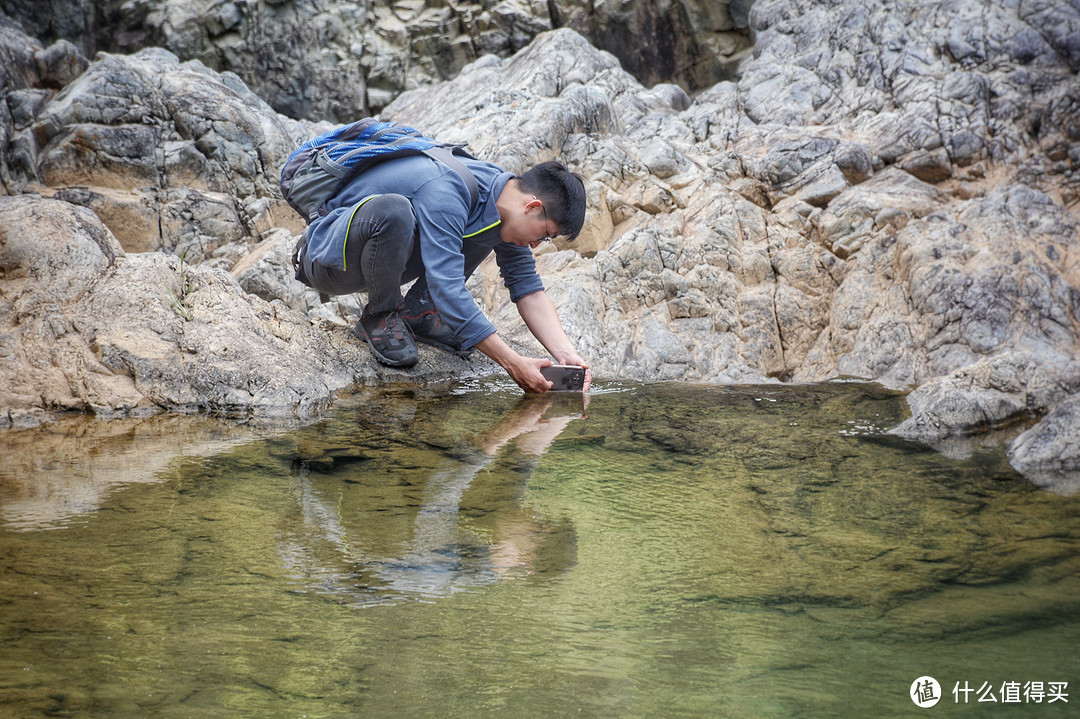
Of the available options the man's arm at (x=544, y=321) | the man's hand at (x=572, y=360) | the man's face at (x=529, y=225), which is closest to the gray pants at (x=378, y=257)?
the man's face at (x=529, y=225)

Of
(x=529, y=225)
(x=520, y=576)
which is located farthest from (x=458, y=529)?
(x=529, y=225)

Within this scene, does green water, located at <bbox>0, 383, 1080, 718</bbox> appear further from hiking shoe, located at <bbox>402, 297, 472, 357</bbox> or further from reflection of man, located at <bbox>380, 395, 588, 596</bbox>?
hiking shoe, located at <bbox>402, 297, 472, 357</bbox>

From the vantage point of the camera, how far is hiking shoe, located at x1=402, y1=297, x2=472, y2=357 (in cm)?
374

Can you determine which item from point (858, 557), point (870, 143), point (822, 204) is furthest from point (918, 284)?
point (858, 557)

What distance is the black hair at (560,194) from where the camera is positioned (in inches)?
119

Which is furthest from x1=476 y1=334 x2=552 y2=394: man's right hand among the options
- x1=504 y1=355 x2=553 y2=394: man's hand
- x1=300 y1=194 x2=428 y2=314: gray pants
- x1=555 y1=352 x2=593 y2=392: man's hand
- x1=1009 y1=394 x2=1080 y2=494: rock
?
x1=1009 y1=394 x2=1080 y2=494: rock

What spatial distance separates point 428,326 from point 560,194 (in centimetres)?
106

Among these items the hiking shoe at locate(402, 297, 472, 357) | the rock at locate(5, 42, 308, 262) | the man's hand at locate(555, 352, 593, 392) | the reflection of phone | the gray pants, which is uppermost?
the rock at locate(5, 42, 308, 262)

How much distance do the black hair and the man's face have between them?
3cm

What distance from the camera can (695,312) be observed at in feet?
14.5

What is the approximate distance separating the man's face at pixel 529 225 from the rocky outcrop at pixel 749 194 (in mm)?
858

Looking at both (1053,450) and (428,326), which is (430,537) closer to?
(1053,450)

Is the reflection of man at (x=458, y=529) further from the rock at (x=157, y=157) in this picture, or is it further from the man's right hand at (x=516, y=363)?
the rock at (x=157, y=157)

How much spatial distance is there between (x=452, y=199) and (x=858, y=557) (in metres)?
2.03
